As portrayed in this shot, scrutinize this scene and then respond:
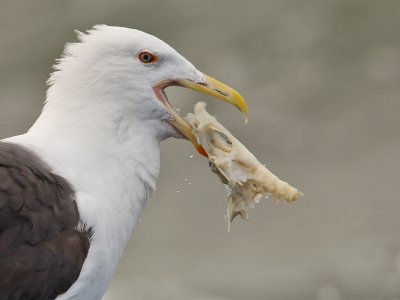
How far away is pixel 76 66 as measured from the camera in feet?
49.6

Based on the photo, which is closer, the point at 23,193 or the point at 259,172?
the point at 23,193

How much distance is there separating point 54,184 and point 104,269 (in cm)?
76

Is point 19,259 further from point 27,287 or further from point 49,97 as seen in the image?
point 49,97

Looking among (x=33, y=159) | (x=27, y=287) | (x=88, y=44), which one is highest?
(x=88, y=44)

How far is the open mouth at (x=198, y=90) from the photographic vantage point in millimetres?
15156

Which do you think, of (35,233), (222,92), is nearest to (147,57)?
(222,92)

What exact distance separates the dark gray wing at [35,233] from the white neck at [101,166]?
12 cm

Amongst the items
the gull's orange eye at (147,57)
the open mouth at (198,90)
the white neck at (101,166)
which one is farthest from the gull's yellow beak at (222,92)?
the white neck at (101,166)

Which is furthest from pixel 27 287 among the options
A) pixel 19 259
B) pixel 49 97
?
pixel 49 97

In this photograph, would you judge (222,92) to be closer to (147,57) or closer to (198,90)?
Answer: (198,90)

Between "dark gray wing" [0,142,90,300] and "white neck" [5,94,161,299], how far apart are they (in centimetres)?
12

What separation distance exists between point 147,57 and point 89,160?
0.92m

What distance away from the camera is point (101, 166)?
14953mm

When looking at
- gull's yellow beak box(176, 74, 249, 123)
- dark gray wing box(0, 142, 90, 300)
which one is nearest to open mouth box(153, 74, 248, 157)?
A: gull's yellow beak box(176, 74, 249, 123)
